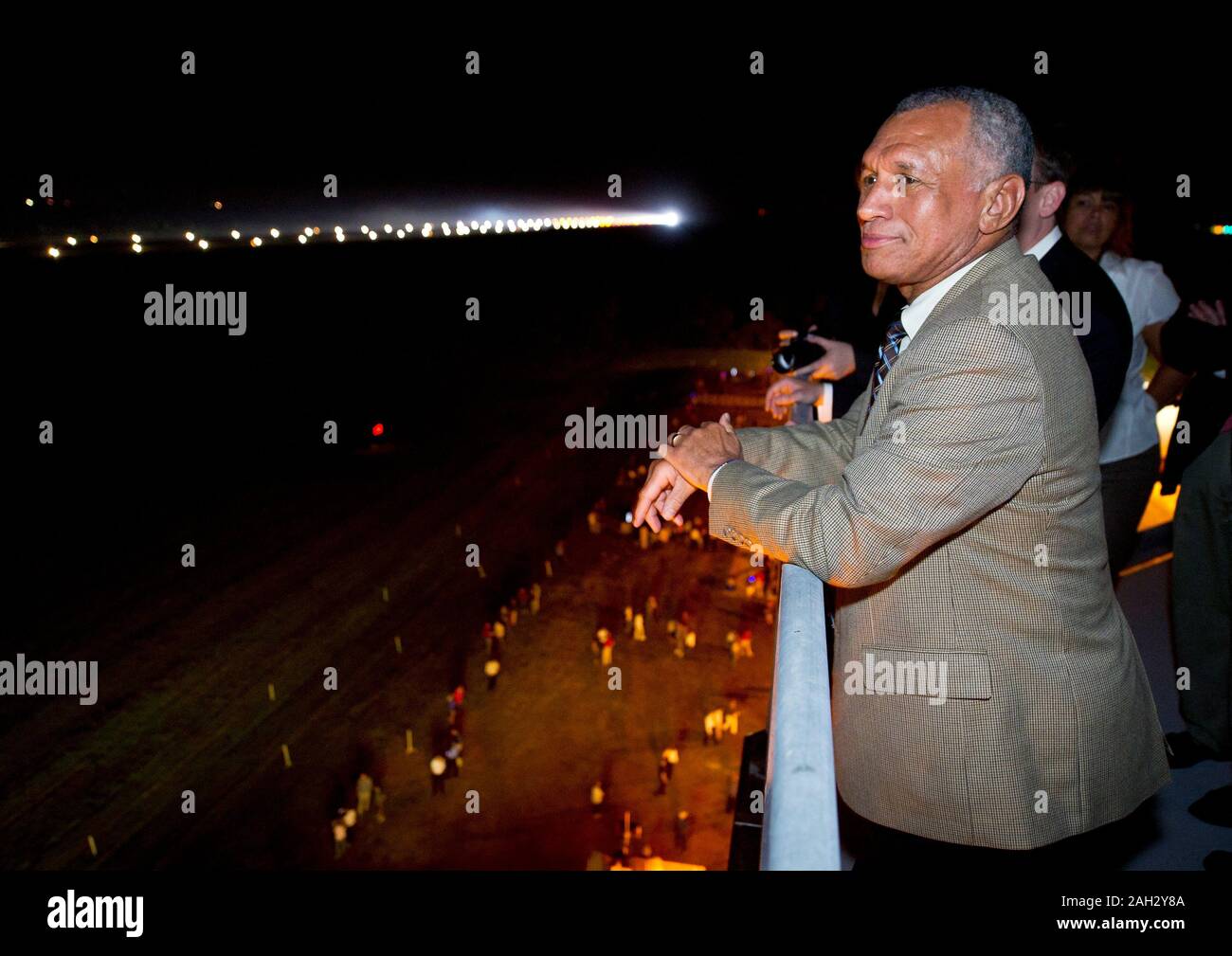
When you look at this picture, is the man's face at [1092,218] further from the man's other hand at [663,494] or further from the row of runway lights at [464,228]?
the row of runway lights at [464,228]

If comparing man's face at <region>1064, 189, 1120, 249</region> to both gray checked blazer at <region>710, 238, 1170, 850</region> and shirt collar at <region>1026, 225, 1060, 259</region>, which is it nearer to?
shirt collar at <region>1026, 225, 1060, 259</region>

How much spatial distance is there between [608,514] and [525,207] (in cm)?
3985

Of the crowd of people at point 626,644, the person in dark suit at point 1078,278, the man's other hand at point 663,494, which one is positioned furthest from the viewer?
the crowd of people at point 626,644

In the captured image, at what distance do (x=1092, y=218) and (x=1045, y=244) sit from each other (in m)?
1.30

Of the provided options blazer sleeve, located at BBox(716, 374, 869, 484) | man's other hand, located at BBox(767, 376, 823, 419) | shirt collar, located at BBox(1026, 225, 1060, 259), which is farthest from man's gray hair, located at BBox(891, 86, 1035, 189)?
man's other hand, located at BBox(767, 376, 823, 419)

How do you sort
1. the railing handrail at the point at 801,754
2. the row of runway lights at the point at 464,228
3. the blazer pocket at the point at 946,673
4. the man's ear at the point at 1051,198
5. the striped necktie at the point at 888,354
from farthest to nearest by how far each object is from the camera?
the row of runway lights at the point at 464,228
the man's ear at the point at 1051,198
the striped necktie at the point at 888,354
the blazer pocket at the point at 946,673
the railing handrail at the point at 801,754

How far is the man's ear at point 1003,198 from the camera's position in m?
1.37

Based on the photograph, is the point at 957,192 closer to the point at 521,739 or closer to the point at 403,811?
the point at 403,811

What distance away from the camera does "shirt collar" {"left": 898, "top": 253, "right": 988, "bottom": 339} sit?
1.40m

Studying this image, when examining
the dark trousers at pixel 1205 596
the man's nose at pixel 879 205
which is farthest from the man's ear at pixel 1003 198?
the dark trousers at pixel 1205 596

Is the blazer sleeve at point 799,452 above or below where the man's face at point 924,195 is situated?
below

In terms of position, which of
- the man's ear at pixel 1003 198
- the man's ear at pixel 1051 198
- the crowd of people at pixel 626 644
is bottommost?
the crowd of people at pixel 626 644

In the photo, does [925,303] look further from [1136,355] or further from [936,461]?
[1136,355]

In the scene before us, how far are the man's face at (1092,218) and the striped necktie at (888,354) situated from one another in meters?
2.29
